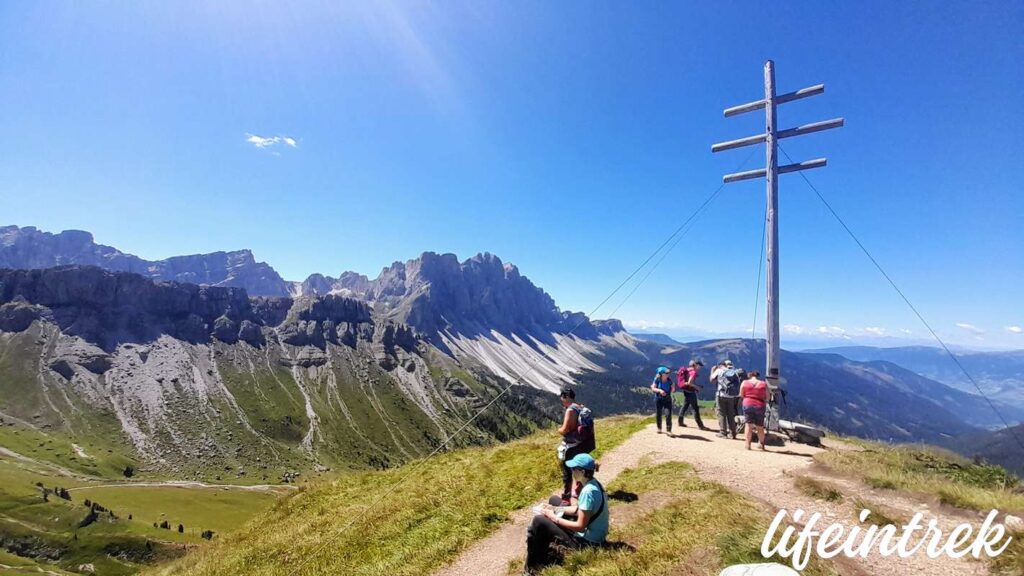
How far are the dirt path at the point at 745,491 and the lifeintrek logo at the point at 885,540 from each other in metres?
0.28

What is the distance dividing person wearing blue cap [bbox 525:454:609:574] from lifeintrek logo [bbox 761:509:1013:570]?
3.35m

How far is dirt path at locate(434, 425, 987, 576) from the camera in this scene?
8473mm

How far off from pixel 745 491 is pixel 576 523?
6546mm

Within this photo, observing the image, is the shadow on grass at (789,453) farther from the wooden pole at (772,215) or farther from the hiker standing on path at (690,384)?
the hiker standing on path at (690,384)

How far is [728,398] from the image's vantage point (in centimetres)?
2122

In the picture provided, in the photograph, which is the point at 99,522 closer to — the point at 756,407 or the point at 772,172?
the point at 756,407

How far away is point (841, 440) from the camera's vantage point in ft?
68.2

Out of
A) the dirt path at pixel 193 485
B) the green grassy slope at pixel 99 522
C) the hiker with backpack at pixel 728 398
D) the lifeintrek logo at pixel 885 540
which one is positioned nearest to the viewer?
the lifeintrek logo at pixel 885 540

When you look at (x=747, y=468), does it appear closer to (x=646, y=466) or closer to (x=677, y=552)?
(x=646, y=466)

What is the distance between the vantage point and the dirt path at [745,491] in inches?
334

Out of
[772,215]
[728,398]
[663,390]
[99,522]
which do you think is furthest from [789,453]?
[99,522]

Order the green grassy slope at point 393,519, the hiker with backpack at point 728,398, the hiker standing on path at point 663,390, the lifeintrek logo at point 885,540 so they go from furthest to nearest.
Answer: the hiker with backpack at point 728,398 < the hiker standing on path at point 663,390 < the green grassy slope at point 393,519 < the lifeintrek logo at point 885,540

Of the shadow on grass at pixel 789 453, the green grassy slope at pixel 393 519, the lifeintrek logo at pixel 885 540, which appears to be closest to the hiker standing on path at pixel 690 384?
the green grassy slope at pixel 393 519

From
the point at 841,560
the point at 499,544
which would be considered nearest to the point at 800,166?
the point at 841,560
